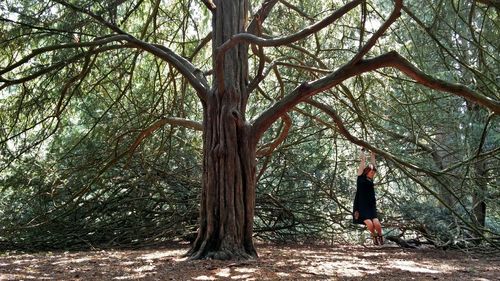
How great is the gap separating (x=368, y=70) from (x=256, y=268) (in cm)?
199

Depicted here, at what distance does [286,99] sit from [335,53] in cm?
284

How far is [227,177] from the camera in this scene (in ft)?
18.0

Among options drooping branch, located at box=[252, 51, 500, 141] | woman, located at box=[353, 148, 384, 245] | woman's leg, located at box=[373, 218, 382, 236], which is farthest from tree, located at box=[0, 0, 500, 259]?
woman's leg, located at box=[373, 218, 382, 236]

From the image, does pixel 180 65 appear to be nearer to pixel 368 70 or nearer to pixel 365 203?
pixel 368 70

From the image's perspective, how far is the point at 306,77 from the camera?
26.2ft

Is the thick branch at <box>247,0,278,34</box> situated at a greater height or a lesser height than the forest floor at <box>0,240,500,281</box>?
greater

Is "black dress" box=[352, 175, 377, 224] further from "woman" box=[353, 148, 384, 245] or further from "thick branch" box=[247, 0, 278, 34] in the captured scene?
"thick branch" box=[247, 0, 278, 34]

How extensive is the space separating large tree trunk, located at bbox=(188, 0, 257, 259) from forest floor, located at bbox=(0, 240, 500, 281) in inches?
11.0

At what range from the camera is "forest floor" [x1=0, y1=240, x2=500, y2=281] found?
4449 millimetres

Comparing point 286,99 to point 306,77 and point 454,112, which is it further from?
point 454,112

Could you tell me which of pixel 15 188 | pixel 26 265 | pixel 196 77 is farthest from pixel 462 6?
pixel 15 188

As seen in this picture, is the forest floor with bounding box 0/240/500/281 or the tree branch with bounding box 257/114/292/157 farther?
the tree branch with bounding box 257/114/292/157

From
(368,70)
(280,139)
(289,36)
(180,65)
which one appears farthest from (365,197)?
(289,36)

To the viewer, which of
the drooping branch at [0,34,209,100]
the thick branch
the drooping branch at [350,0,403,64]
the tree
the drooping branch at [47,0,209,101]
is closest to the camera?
the drooping branch at [350,0,403,64]
